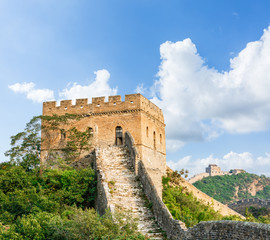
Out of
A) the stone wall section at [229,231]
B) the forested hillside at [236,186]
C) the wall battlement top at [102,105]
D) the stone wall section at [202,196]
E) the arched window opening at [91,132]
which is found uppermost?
the wall battlement top at [102,105]

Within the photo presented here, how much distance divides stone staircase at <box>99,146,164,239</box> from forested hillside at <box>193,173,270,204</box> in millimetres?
60794

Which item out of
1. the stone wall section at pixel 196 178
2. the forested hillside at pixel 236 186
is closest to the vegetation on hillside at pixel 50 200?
the forested hillside at pixel 236 186

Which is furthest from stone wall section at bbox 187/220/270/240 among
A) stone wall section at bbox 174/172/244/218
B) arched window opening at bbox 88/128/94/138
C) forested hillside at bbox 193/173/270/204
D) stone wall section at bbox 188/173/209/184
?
stone wall section at bbox 188/173/209/184

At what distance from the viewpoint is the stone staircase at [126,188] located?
1557 cm

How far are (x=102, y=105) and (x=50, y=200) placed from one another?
29.4 ft

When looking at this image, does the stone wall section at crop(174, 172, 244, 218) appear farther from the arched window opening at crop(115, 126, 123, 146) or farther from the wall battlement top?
the arched window opening at crop(115, 126, 123, 146)

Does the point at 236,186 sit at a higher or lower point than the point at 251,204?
higher

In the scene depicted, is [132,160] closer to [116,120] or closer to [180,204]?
[116,120]

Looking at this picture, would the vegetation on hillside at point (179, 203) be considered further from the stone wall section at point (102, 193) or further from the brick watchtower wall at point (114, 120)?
the stone wall section at point (102, 193)

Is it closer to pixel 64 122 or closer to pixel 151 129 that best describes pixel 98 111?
pixel 64 122

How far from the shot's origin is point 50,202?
1994 cm

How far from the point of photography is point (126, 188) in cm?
1909

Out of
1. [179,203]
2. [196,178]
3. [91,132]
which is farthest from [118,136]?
[196,178]

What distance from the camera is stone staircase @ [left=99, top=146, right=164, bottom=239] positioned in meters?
15.6
